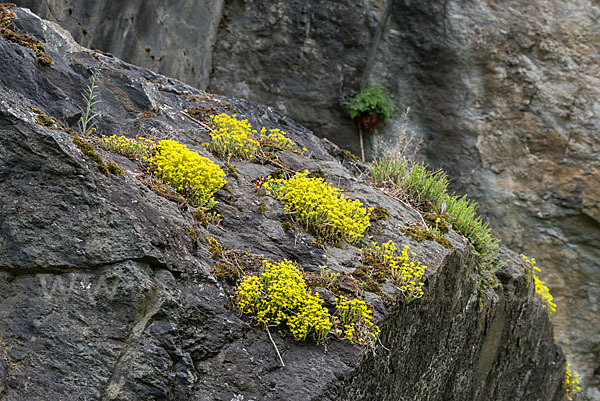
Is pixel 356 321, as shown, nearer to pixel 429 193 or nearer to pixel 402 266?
pixel 402 266

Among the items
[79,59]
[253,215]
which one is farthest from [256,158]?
[79,59]

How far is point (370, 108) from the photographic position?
11.1m

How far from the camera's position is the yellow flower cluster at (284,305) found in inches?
153

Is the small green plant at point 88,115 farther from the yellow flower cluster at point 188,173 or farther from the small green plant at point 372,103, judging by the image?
the small green plant at point 372,103

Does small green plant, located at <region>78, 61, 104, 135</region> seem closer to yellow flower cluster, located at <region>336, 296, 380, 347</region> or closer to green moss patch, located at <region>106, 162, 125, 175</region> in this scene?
green moss patch, located at <region>106, 162, 125, 175</region>

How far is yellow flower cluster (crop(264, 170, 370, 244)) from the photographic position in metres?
5.06

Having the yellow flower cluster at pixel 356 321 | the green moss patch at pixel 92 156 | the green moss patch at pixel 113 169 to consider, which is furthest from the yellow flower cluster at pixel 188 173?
the yellow flower cluster at pixel 356 321

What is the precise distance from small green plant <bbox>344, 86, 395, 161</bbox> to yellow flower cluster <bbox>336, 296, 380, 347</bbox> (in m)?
6.92

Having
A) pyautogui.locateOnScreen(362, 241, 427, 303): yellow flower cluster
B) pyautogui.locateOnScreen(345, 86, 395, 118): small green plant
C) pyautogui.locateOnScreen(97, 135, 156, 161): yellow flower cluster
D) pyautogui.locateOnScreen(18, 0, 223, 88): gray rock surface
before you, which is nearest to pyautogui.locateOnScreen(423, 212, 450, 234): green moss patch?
pyautogui.locateOnScreen(362, 241, 427, 303): yellow flower cluster

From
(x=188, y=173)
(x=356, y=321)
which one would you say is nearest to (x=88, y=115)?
(x=188, y=173)

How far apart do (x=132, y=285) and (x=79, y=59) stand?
311 centimetres

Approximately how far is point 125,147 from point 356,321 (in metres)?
2.14

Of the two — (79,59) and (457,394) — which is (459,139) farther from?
(79,59)

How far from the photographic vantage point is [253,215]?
4.91 metres
